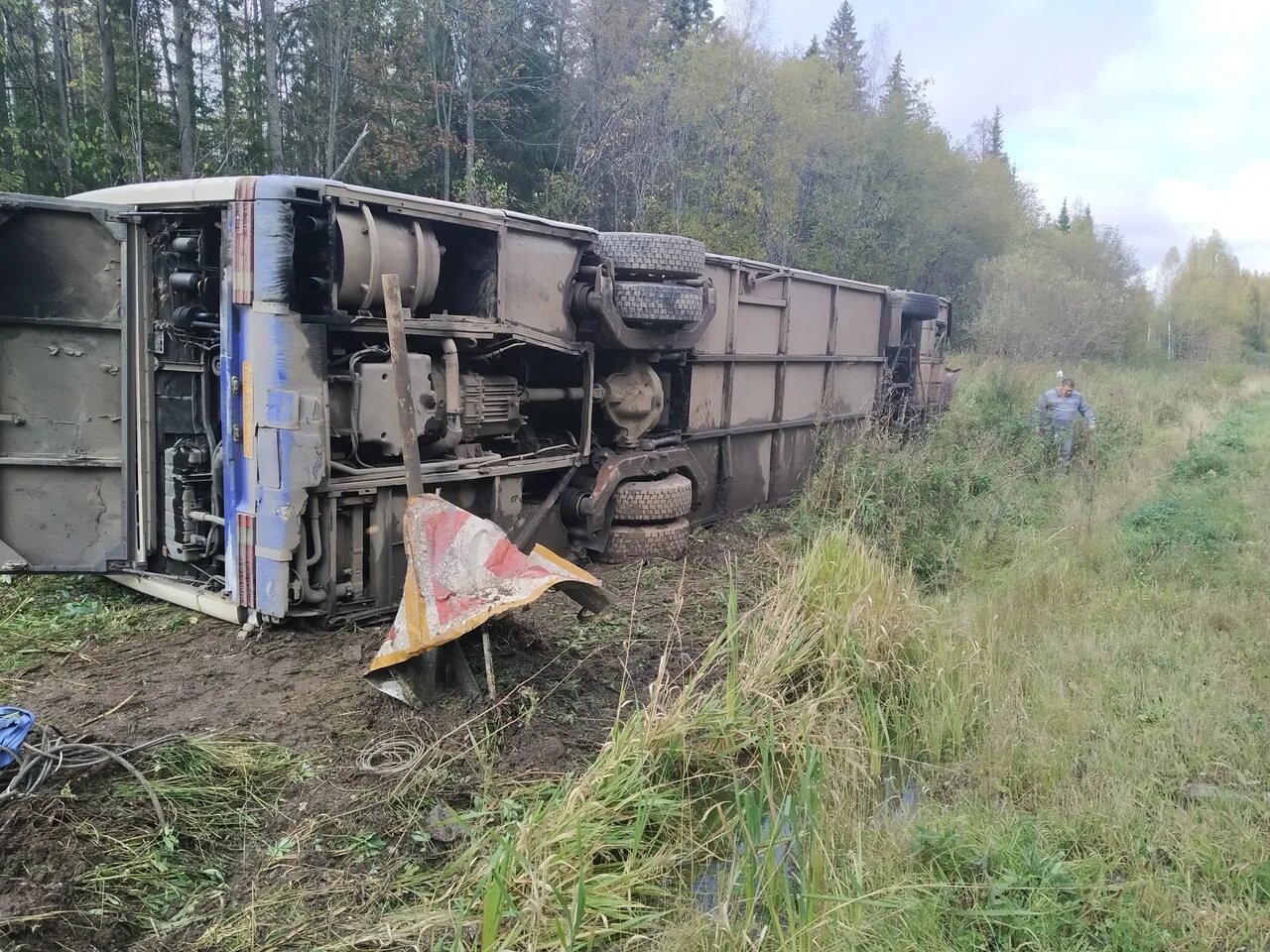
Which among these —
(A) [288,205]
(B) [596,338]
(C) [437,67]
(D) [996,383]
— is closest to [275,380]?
(A) [288,205]

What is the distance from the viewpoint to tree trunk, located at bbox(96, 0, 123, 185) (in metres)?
13.4

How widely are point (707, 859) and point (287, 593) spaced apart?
8.79 ft

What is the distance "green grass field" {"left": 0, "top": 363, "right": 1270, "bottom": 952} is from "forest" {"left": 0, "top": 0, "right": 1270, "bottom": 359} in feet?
21.8

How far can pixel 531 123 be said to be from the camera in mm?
20391

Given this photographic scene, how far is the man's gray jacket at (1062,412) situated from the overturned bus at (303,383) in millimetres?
5745

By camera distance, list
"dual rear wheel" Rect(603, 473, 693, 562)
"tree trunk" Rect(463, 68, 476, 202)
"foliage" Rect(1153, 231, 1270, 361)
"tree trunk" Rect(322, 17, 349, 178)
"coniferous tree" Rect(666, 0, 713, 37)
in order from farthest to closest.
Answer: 1. "foliage" Rect(1153, 231, 1270, 361)
2. "coniferous tree" Rect(666, 0, 713, 37)
3. "tree trunk" Rect(463, 68, 476, 202)
4. "tree trunk" Rect(322, 17, 349, 178)
5. "dual rear wheel" Rect(603, 473, 693, 562)

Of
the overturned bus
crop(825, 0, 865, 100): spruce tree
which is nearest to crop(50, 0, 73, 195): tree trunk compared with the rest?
the overturned bus

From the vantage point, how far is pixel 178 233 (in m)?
5.13

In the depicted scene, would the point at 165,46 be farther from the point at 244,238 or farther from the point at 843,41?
the point at 843,41

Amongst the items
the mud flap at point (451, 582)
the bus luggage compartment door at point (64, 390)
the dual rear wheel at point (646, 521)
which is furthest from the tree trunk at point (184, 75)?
the mud flap at point (451, 582)

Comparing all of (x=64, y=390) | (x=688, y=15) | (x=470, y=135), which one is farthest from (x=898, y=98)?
(x=64, y=390)

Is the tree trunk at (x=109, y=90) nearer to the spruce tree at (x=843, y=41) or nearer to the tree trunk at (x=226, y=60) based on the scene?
the tree trunk at (x=226, y=60)

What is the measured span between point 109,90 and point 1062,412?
1373cm

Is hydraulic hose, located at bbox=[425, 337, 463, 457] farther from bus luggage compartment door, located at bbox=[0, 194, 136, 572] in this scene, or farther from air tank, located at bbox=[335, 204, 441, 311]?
bus luggage compartment door, located at bbox=[0, 194, 136, 572]
